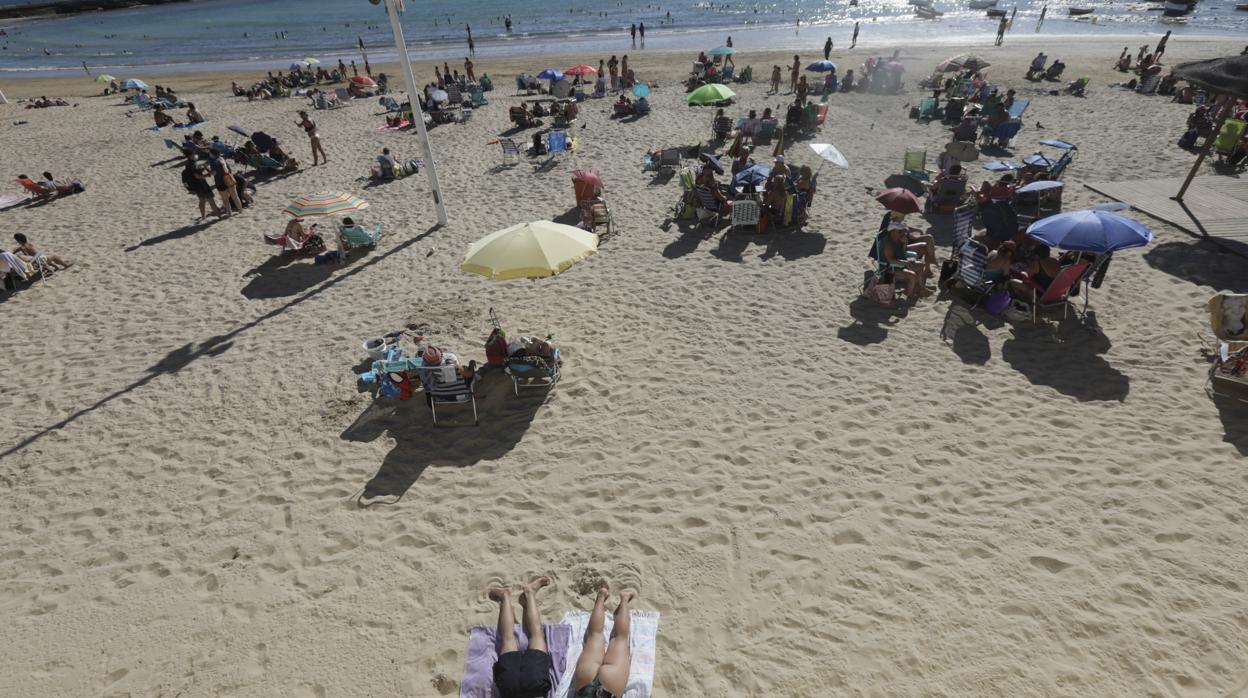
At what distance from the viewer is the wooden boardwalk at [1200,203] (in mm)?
9969

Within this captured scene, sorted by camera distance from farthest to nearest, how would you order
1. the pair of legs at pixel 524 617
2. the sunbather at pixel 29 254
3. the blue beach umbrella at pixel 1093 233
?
the sunbather at pixel 29 254 → the blue beach umbrella at pixel 1093 233 → the pair of legs at pixel 524 617

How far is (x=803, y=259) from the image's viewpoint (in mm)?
10078

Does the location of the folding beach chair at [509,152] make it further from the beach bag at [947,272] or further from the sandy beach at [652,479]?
the beach bag at [947,272]

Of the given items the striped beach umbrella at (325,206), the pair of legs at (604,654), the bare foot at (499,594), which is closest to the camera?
the pair of legs at (604,654)

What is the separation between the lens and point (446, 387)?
6.52 metres

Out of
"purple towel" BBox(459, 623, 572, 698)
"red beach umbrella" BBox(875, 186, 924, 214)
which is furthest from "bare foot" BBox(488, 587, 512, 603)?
"red beach umbrella" BBox(875, 186, 924, 214)

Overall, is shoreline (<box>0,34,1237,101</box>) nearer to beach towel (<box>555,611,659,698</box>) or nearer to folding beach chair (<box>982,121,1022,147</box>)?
folding beach chair (<box>982,121,1022,147</box>)

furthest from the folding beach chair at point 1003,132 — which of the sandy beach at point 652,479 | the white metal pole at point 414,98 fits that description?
the white metal pole at point 414,98

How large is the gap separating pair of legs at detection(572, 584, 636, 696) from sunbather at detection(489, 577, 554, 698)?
25cm

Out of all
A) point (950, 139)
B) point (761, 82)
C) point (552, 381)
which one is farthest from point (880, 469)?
point (761, 82)

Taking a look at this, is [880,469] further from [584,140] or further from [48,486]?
[584,140]

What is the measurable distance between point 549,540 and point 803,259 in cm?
697

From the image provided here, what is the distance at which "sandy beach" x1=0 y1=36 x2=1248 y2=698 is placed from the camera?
4422mm

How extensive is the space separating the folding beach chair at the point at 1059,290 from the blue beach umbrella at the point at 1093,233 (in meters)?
0.48
